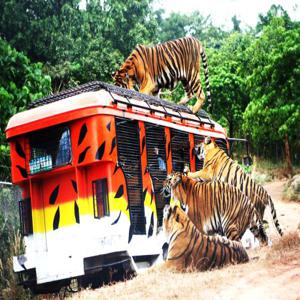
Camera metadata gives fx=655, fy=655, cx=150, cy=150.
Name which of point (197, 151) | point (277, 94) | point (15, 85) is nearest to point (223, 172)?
point (197, 151)

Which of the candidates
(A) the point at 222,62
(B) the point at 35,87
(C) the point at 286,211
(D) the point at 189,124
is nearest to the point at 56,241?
(D) the point at 189,124

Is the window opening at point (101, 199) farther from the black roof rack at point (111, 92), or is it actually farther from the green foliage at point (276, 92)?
the green foliage at point (276, 92)

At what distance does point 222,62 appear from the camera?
2958 centimetres

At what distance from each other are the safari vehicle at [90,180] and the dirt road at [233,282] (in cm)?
50

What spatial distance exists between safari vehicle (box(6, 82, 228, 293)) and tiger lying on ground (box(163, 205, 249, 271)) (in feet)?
1.63

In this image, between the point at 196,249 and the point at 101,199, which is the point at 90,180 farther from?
the point at 196,249

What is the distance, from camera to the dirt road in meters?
7.04

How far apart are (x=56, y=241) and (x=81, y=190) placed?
0.89 m

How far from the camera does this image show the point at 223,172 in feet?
34.6

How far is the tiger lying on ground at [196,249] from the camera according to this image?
28.2 ft

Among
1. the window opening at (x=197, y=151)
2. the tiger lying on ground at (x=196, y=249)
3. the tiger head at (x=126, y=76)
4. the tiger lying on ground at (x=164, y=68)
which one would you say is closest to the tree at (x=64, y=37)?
the tiger lying on ground at (x=164, y=68)

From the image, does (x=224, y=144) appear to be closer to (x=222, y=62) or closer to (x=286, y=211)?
(x=286, y=211)

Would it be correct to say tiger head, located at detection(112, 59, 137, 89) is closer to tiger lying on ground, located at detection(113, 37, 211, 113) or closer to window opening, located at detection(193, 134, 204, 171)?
tiger lying on ground, located at detection(113, 37, 211, 113)

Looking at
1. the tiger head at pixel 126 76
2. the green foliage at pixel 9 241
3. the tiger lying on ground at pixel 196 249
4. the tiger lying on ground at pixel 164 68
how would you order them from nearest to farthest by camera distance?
the tiger lying on ground at pixel 196 249, the green foliage at pixel 9 241, the tiger head at pixel 126 76, the tiger lying on ground at pixel 164 68
